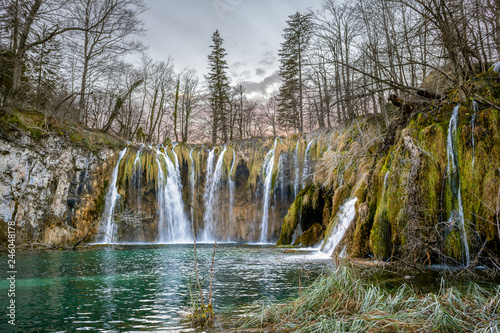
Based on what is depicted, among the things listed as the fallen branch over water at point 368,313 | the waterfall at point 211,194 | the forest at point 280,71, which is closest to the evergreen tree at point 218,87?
the forest at point 280,71

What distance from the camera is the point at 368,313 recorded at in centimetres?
297

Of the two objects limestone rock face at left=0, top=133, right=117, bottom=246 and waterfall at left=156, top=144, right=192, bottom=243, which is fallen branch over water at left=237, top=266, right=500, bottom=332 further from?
waterfall at left=156, top=144, right=192, bottom=243

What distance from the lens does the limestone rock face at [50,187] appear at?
1516 centimetres

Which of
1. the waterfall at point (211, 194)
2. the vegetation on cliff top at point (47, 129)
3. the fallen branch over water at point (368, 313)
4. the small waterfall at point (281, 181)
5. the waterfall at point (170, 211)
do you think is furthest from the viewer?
the waterfall at point (211, 194)

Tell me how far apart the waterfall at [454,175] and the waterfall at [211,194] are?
1662 cm

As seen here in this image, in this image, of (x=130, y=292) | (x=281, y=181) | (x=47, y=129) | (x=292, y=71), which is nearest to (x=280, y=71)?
(x=292, y=71)

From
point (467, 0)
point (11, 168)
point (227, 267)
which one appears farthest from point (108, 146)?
point (467, 0)

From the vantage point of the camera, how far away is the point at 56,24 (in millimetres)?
9234

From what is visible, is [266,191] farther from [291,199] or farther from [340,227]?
[340,227]

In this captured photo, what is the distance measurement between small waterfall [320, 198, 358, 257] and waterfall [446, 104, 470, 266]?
3.65 metres

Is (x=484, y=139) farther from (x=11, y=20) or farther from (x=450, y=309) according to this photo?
(x=11, y=20)

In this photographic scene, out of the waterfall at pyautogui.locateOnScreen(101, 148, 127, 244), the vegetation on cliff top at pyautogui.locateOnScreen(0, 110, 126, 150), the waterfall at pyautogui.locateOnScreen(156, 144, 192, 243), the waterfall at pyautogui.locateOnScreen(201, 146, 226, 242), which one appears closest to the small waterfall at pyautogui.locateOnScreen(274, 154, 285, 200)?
the waterfall at pyautogui.locateOnScreen(201, 146, 226, 242)

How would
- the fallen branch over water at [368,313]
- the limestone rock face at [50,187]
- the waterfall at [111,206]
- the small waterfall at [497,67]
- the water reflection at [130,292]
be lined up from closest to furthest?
the fallen branch over water at [368,313]
the water reflection at [130,292]
the small waterfall at [497,67]
the limestone rock face at [50,187]
the waterfall at [111,206]

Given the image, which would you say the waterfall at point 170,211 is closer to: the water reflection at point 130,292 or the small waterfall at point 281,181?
the small waterfall at point 281,181
